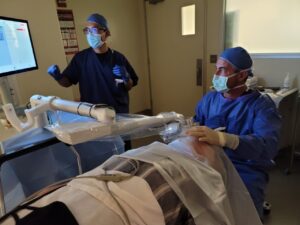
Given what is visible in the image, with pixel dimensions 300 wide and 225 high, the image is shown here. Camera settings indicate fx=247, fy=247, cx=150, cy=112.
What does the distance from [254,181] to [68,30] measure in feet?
7.83

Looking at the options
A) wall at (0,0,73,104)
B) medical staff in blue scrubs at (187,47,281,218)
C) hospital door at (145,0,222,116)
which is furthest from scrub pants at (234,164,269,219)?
hospital door at (145,0,222,116)

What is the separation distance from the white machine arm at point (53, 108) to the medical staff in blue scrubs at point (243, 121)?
42 centimetres

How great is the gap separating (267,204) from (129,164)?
1613 millimetres

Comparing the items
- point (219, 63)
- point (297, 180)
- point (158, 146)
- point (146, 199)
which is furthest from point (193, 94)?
point (146, 199)

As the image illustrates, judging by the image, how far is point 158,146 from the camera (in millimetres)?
842

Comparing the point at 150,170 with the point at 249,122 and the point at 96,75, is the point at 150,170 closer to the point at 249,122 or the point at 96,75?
the point at 249,122

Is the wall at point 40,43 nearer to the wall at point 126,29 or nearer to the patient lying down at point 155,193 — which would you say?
the wall at point 126,29

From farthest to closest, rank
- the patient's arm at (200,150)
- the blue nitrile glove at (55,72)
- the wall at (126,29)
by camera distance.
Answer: the wall at (126,29) → the blue nitrile glove at (55,72) → the patient's arm at (200,150)

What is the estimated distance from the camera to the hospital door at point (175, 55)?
2926mm

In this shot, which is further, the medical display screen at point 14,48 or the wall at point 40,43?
the wall at point 40,43

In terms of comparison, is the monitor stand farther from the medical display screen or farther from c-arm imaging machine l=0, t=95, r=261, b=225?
c-arm imaging machine l=0, t=95, r=261, b=225

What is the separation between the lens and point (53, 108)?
1026mm

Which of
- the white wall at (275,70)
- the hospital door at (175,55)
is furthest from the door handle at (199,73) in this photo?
the white wall at (275,70)

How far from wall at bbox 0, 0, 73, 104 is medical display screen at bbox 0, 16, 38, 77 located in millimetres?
264
